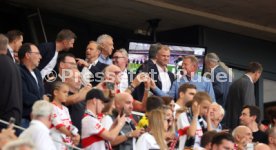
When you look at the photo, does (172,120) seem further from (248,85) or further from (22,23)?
(22,23)

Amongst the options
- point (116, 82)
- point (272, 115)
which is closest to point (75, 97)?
point (116, 82)

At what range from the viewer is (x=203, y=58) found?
19500 millimetres

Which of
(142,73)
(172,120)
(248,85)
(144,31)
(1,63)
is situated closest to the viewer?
(1,63)

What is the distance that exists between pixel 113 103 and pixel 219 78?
442cm

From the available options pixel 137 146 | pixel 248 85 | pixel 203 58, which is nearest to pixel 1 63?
pixel 137 146

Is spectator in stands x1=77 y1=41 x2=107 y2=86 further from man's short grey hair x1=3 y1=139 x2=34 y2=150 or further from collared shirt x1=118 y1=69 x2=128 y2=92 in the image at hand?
man's short grey hair x1=3 y1=139 x2=34 y2=150

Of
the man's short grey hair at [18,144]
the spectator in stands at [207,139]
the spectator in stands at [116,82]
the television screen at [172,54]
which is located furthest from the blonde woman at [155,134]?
the television screen at [172,54]

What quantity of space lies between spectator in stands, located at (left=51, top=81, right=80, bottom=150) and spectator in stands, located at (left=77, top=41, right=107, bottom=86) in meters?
2.12

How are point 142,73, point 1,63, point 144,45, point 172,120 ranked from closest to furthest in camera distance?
point 1,63
point 172,120
point 142,73
point 144,45

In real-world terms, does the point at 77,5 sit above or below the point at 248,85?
above

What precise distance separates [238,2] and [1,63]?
9.19 m

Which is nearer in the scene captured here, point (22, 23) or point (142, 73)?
point (142, 73)

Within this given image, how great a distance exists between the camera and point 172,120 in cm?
1383

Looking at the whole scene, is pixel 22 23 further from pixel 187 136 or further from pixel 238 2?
pixel 187 136
